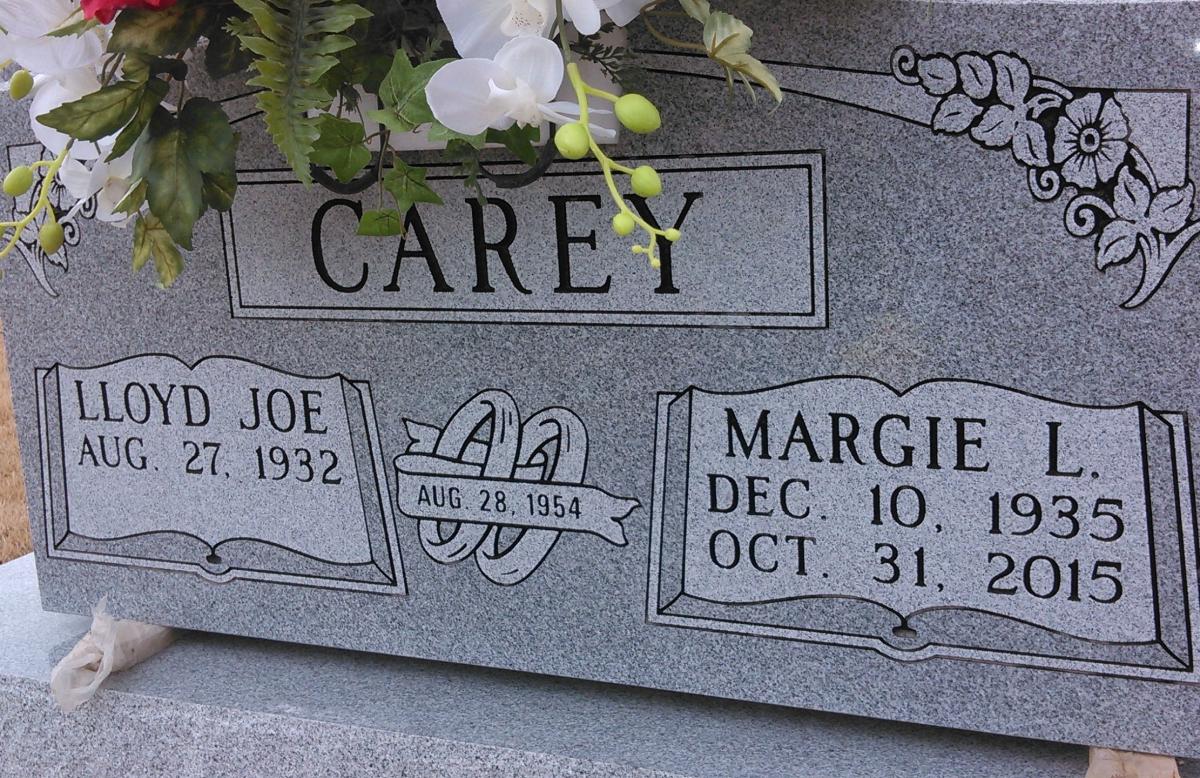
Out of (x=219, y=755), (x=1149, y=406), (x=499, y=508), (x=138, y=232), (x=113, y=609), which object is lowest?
(x=219, y=755)

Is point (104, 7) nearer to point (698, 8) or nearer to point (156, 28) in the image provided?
point (156, 28)

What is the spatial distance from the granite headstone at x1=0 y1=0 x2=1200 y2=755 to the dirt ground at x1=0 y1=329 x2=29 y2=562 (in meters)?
1.36

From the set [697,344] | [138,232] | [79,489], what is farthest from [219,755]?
[697,344]

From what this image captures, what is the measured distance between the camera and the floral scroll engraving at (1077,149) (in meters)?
0.98

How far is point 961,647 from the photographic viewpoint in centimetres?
111

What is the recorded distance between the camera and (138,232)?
1163 millimetres

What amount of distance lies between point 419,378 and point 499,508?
188mm

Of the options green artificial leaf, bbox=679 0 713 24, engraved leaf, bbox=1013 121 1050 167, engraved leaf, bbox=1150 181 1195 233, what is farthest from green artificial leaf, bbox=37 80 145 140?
engraved leaf, bbox=1150 181 1195 233

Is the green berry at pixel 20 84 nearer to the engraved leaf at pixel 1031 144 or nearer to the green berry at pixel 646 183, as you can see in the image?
the green berry at pixel 646 183

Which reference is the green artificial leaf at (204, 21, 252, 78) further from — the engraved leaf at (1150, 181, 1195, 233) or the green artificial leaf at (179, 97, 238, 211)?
the engraved leaf at (1150, 181, 1195, 233)

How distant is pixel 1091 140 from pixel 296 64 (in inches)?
29.2

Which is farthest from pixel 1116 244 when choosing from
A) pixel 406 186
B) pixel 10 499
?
pixel 10 499

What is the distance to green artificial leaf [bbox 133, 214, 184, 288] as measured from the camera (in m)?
1.16

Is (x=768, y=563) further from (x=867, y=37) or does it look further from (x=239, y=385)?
(x=239, y=385)
